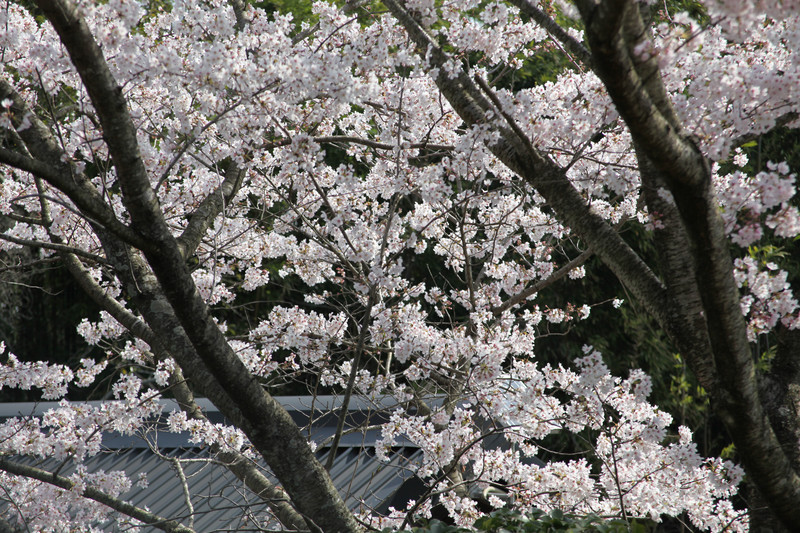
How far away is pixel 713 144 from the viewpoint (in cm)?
201

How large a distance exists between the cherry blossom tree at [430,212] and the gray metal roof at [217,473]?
1.08ft

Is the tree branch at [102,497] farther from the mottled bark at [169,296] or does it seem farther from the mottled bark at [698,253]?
the mottled bark at [698,253]

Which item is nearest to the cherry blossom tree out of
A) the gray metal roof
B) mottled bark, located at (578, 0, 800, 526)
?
mottled bark, located at (578, 0, 800, 526)

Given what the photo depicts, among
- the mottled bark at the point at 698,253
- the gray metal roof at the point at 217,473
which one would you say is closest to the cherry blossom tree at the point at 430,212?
the mottled bark at the point at 698,253

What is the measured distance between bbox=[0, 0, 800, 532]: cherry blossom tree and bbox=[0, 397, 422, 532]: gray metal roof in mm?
330

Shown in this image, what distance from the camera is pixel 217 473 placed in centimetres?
471

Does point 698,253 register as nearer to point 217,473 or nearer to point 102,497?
point 102,497

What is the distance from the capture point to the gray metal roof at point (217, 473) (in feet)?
12.1

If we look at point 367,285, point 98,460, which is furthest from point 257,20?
point 98,460

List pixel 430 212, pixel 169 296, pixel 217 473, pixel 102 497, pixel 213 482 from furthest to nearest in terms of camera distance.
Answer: pixel 217 473 < pixel 213 482 < pixel 430 212 < pixel 102 497 < pixel 169 296

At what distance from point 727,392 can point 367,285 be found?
140 cm

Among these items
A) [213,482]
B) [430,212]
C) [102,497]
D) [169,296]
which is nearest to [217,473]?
[213,482]

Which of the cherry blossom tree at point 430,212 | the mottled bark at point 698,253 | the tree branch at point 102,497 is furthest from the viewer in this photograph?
the tree branch at point 102,497

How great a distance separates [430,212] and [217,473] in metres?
2.40
